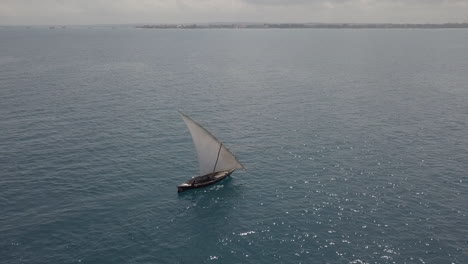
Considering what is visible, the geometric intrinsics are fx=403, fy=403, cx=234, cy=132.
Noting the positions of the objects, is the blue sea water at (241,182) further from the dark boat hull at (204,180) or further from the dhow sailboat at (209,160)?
the dhow sailboat at (209,160)

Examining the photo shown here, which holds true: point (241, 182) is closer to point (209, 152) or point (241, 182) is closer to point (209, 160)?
point (209, 160)

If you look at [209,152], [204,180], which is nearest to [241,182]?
[204,180]

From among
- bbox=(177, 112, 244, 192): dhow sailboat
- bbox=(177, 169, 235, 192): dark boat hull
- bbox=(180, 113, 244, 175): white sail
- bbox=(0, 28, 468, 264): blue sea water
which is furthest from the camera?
bbox=(180, 113, 244, 175): white sail

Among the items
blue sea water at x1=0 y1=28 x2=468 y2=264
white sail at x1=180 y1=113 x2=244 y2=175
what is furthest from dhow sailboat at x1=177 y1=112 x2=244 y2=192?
blue sea water at x1=0 y1=28 x2=468 y2=264

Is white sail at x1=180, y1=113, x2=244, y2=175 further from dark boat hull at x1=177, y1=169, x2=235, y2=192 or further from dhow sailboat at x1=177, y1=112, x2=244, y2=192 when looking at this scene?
dark boat hull at x1=177, y1=169, x2=235, y2=192

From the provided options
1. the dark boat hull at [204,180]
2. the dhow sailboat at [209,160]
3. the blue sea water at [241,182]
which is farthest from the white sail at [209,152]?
the blue sea water at [241,182]

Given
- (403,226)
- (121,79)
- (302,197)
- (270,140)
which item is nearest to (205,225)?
(302,197)
